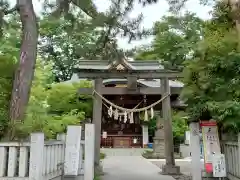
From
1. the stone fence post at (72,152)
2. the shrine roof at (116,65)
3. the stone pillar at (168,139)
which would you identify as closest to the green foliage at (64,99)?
the shrine roof at (116,65)

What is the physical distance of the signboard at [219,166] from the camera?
666 centimetres

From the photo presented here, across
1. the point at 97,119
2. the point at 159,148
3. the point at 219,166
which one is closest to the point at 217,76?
the point at 219,166

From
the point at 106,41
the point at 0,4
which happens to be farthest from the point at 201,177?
the point at 0,4

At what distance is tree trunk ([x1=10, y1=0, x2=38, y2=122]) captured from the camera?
6.00 meters

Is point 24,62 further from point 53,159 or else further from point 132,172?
point 132,172

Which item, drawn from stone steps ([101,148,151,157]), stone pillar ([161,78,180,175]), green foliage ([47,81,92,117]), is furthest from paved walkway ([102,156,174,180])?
stone steps ([101,148,151,157])

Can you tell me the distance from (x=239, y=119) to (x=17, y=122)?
14.9 ft

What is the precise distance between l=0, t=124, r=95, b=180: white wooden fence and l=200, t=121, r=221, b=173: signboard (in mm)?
3246

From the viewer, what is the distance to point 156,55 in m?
26.3

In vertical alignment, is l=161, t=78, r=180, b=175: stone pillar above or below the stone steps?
above

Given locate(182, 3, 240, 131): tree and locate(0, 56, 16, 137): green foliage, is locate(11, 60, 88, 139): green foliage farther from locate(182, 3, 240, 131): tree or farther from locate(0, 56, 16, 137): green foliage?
locate(182, 3, 240, 131): tree

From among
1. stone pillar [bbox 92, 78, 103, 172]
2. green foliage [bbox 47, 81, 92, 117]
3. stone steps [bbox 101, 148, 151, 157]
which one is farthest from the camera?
stone steps [bbox 101, 148, 151, 157]

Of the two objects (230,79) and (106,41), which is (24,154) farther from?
(230,79)

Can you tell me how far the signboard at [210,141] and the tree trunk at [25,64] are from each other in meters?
4.34
